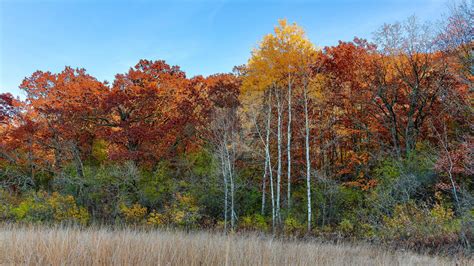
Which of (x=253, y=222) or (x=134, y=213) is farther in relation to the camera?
(x=134, y=213)

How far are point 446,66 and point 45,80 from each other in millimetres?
21261

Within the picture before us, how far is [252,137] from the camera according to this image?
1431 centimetres

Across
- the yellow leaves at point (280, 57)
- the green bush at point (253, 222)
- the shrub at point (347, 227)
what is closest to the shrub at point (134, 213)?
the green bush at point (253, 222)

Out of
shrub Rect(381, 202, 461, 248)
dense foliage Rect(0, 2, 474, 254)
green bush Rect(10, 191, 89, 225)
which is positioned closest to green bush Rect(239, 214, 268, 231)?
dense foliage Rect(0, 2, 474, 254)

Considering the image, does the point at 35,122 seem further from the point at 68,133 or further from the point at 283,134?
the point at 283,134

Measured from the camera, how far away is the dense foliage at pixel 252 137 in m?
12.3

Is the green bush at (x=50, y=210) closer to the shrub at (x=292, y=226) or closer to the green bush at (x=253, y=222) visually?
the green bush at (x=253, y=222)

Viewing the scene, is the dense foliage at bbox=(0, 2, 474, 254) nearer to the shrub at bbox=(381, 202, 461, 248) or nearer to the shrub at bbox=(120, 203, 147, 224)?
the shrub at bbox=(120, 203, 147, 224)

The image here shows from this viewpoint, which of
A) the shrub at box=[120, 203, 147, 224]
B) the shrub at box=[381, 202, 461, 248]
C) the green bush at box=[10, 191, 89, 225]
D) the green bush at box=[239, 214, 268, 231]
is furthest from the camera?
the shrub at box=[120, 203, 147, 224]

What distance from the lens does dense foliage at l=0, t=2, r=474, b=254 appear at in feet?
40.3

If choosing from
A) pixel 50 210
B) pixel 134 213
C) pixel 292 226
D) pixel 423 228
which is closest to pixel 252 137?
pixel 292 226

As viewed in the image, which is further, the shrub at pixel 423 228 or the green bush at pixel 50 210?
the green bush at pixel 50 210

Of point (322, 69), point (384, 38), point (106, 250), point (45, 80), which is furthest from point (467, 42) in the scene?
point (45, 80)

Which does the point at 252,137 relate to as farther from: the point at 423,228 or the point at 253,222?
the point at 423,228
